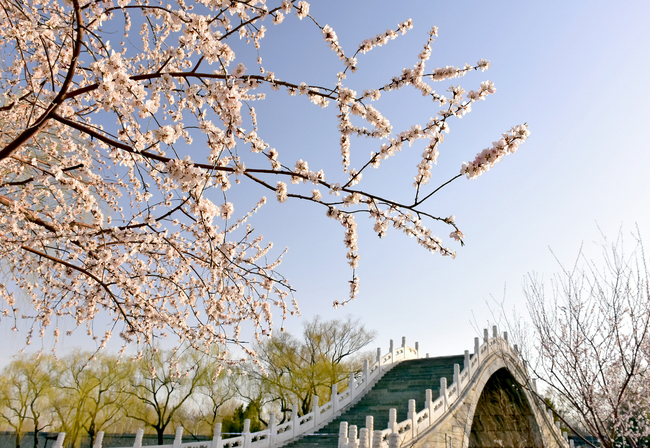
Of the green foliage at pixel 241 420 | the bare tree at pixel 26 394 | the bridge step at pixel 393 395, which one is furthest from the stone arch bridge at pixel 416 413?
the bare tree at pixel 26 394

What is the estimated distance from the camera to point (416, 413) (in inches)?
484

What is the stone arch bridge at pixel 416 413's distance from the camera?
10547mm

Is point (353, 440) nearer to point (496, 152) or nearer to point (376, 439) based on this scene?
point (376, 439)

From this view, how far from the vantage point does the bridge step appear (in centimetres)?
1258

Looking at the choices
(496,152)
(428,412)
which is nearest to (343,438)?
(428,412)

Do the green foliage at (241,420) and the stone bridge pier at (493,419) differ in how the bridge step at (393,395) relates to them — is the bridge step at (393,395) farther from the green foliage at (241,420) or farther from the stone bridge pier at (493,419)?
the green foliage at (241,420)

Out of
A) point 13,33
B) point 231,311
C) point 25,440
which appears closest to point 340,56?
point 13,33

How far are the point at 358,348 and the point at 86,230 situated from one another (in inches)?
951

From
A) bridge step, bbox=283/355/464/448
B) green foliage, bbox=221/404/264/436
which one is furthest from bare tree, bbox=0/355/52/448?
bridge step, bbox=283/355/464/448

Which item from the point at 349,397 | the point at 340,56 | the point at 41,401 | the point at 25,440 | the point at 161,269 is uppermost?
the point at 340,56

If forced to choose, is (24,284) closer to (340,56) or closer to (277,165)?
(277,165)

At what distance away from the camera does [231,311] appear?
18.6ft

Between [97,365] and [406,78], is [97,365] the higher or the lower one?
the lower one

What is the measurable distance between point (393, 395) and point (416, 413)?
3423 mm
